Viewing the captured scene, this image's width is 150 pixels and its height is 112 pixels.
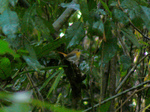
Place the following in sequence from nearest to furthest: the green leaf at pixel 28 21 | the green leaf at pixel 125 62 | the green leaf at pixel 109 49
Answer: the green leaf at pixel 28 21, the green leaf at pixel 109 49, the green leaf at pixel 125 62

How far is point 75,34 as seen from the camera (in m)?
0.74

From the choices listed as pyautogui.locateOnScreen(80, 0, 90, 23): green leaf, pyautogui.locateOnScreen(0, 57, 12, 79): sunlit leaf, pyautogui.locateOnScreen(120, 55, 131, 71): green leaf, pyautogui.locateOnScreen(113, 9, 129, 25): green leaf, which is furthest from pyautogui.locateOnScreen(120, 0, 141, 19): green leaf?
pyautogui.locateOnScreen(0, 57, 12, 79): sunlit leaf

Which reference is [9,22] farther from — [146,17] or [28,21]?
[146,17]

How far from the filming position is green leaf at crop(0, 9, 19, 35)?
0.53 m

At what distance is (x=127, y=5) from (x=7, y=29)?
0.39m

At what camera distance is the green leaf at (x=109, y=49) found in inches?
30.3

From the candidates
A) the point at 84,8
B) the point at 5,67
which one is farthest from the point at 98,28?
the point at 5,67

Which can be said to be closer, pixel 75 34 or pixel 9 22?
pixel 9 22

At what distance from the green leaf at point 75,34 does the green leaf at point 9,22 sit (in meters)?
0.23

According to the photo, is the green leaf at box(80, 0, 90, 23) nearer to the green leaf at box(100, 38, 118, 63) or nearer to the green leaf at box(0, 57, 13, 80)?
the green leaf at box(100, 38, 118, 63)

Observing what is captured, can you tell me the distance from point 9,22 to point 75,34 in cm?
26

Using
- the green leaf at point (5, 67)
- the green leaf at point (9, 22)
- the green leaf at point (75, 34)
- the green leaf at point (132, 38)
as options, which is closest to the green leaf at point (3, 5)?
the green leaf at point (9, 22)

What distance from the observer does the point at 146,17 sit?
0.72 meters

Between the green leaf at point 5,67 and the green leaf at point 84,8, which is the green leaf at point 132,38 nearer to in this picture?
the green leaf at point 84,8
